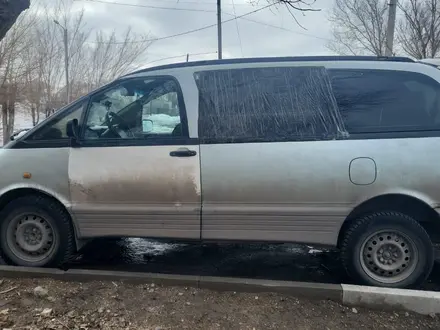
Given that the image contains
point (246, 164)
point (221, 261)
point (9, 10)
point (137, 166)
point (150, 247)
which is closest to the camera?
point (9, 10)

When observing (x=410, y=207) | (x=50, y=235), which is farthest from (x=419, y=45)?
(x=50, y=235)

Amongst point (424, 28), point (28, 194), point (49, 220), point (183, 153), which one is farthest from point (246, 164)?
point (424, 28)

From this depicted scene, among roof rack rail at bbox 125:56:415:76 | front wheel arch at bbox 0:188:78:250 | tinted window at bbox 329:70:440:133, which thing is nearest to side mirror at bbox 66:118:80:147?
front wheel arch at bbox 0:188:78:250

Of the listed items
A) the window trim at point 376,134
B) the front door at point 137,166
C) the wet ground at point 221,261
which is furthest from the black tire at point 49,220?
the window trim at point 376,134

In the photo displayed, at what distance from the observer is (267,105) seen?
3510 millimetres

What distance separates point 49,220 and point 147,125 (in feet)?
4.31

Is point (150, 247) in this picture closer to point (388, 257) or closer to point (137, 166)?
point (137, 166)

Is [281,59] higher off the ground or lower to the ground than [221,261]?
higher

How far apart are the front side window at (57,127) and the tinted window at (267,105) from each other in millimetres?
1221

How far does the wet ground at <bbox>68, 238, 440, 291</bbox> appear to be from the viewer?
3.88m

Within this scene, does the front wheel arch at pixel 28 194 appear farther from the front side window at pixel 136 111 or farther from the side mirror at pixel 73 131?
the front side window at pixel 136 111

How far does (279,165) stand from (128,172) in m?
1.37

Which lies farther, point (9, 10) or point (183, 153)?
point (183, 153)

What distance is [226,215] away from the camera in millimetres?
3498
